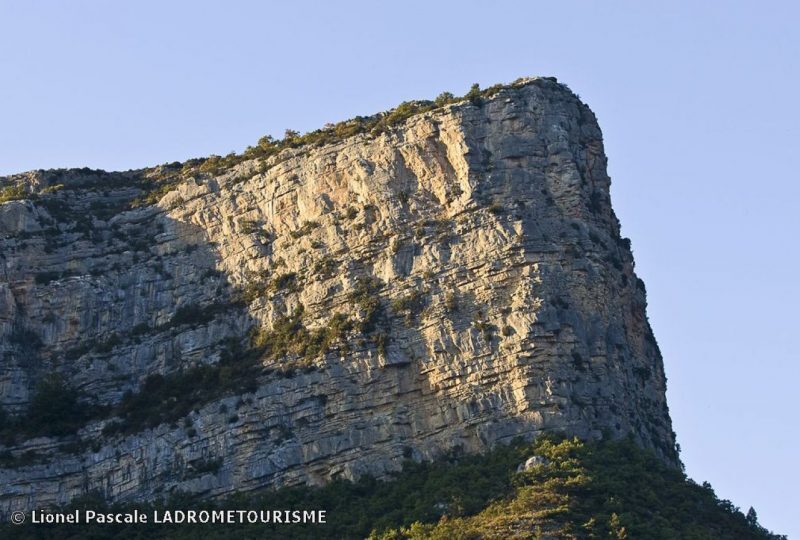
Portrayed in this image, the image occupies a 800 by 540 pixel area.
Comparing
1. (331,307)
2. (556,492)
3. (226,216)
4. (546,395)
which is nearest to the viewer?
(556,492)

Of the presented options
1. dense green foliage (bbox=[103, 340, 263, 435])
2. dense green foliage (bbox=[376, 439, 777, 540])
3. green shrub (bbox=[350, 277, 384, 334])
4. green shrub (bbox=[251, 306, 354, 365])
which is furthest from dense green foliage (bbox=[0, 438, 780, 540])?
green shrub (bbox=[350, 277, 384, 334])

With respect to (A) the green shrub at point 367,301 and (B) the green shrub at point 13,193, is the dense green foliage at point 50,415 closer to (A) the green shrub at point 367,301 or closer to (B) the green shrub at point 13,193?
(A) the green shrub at point 367,301

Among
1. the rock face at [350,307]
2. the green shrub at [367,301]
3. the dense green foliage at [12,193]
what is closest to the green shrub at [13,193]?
the dense green foliage at [12,193]

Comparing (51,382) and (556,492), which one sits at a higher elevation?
(51,382)

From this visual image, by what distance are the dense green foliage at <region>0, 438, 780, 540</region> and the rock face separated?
1083 millimetres

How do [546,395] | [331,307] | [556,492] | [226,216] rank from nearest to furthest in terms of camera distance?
[556,492]
[546,395]
[331,307]
[226,216]

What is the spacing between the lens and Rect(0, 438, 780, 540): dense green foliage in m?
70.1

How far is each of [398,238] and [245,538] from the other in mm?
14778

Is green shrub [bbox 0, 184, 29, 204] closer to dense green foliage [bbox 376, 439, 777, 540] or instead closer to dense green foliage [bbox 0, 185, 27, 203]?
dense green foliage [bbox 0, 185, 27, 203]

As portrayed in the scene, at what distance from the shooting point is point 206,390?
266ft

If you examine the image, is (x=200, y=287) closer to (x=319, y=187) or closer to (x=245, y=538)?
(x=319, y=187)

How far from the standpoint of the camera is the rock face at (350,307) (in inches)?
3046

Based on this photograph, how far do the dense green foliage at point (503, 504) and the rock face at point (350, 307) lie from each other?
1.08 metres

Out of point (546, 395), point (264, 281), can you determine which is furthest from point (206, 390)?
point (546, 395)
